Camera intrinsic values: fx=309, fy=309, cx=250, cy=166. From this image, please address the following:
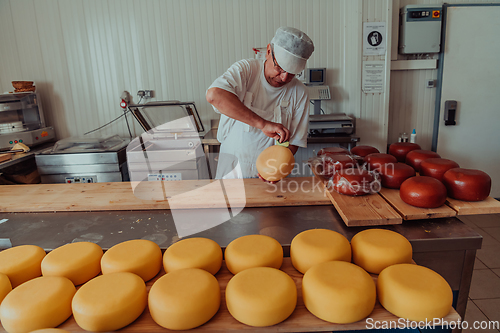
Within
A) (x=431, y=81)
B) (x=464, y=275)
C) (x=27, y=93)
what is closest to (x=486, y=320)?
(x=464, y=275)

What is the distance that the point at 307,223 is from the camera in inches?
52.9

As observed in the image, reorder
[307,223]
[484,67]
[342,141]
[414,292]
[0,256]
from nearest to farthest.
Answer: [414,292], [0,256], [307,223], [342,141], [484,67]

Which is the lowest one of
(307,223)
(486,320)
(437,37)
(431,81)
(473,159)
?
(486,320)

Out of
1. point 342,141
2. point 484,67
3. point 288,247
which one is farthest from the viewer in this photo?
point 484,67

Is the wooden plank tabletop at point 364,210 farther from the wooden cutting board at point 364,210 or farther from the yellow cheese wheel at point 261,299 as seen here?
the yellow cheese wheel at point 261,299

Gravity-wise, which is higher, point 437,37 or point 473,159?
point 437,37

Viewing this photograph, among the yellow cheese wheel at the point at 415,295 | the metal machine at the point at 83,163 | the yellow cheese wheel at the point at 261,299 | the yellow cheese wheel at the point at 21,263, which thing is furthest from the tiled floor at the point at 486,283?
the metal machine at the point at 83,163

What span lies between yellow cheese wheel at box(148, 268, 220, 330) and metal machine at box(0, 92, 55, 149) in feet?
10.7

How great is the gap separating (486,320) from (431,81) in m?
2.60

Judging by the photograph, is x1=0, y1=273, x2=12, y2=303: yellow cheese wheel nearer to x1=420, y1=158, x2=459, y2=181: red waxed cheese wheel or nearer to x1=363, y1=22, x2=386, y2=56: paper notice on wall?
x1=420, y1=158, x2=459, y2=181: red waxed cheese wheel

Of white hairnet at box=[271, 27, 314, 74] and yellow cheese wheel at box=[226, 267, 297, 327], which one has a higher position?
white hairnet at box=[271, 27, 314, 74]

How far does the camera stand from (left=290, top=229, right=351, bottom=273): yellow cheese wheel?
3.27ft

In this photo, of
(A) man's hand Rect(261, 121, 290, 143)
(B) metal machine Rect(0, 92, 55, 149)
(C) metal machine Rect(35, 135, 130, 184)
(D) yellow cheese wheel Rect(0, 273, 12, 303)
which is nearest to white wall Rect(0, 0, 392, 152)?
(B) metal machine Rect(0, 92, 55, 149)

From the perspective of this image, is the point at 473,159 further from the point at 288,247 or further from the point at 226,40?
the point at 288,247
